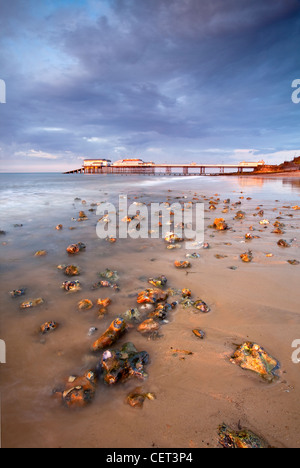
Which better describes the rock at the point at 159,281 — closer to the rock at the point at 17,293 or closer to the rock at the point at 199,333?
the rock at the point at 199,333

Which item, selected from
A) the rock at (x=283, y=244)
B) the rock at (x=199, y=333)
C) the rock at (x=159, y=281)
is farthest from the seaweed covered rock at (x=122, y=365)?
the rock at (x=283, y=244)

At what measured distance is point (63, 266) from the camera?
402 centimetres

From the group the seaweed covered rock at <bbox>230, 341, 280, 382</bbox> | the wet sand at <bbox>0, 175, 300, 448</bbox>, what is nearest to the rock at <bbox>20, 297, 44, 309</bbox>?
the wet sand at <bbox>0, 175, 300, 448</bbox>

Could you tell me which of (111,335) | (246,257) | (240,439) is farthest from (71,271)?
(246,257)

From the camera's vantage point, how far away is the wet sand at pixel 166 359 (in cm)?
147

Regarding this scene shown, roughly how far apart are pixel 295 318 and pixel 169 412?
1939 millimetres

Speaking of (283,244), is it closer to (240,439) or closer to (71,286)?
(240,439)

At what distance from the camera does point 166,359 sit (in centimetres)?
204

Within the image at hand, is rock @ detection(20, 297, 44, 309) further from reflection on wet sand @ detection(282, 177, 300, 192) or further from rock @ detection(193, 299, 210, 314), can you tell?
reflection on wet sand @ detection(282, 177, 300, 192)

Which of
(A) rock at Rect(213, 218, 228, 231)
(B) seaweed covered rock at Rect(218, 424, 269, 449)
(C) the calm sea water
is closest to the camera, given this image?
(B) seaweed covered rock at Rect(218, 424, 269, 449)

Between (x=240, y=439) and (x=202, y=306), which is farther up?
(x=202, y=306)

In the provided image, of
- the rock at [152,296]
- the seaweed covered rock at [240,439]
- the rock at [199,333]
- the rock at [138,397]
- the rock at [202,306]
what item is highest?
the rock at [152,296]

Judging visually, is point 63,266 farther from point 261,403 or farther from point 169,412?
point 261,403

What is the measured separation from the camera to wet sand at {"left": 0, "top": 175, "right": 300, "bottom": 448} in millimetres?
1466
